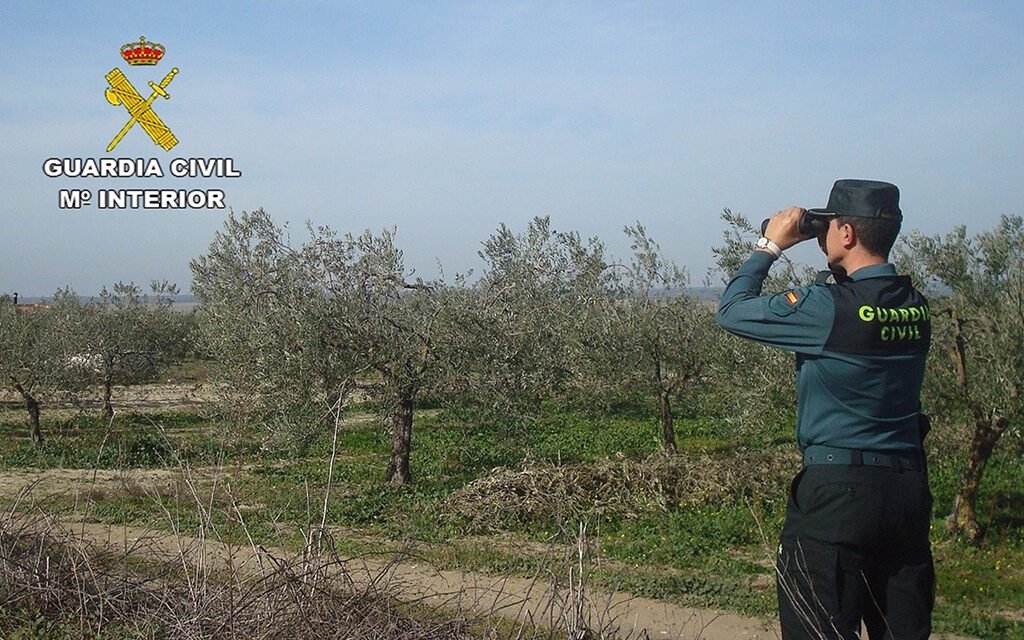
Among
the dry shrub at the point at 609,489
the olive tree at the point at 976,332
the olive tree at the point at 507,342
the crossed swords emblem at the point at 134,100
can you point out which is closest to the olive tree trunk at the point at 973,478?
the olive tree at the point at 976,332

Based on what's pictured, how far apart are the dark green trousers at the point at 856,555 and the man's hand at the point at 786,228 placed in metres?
0.71

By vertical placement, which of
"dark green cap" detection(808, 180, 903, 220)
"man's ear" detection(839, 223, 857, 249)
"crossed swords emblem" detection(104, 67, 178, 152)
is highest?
"crossed swords emblem" detection(104, 67, 178, 152)

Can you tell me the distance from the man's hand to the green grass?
5.13 ft

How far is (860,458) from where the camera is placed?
277cm

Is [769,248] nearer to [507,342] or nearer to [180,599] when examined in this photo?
[180,599]

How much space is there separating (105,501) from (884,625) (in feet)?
29.5

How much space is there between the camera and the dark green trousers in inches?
108

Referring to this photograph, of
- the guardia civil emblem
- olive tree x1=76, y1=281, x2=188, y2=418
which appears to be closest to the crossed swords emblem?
the guardia civil emblem

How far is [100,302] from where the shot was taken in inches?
886

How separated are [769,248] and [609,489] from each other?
26.4 ft

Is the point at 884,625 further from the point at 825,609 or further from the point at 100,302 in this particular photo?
the point at 100,302

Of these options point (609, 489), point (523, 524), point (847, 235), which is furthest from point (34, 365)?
point (847, 235)

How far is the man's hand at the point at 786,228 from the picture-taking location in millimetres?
2982

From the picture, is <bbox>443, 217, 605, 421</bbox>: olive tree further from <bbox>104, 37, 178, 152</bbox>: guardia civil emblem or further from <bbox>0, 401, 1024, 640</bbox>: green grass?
<bbox>104, 37, 178, 152</bbox>: guardia civil emblem
